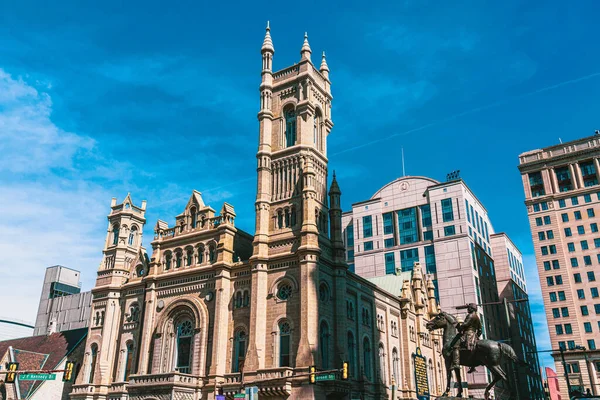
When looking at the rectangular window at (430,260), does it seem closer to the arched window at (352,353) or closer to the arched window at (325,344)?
the arched window at (352,353)

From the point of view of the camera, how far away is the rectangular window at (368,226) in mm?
114250

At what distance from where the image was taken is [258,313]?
53031 millimetres

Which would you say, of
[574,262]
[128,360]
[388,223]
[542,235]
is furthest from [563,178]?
[128,360]

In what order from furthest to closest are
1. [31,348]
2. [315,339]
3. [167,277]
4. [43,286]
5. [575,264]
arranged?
[43,286] → [575,264] → [31,348] → [167,277] → [315,339]

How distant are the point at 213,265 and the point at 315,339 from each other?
14099mm

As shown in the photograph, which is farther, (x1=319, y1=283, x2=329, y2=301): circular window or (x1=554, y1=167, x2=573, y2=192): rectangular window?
(x1=554, y1=167, x2=573, y2=192): rectangular window

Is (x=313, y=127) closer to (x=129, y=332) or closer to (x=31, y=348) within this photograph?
(x=129, y=332)

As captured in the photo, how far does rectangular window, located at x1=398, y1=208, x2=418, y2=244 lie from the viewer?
107938 millimetres

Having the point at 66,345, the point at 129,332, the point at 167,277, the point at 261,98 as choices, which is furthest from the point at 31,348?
the point at 261,98

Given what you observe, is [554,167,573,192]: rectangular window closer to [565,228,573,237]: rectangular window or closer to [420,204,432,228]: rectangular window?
[565,228,573,237]: rectangular window

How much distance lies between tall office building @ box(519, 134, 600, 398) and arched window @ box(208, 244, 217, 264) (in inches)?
2263

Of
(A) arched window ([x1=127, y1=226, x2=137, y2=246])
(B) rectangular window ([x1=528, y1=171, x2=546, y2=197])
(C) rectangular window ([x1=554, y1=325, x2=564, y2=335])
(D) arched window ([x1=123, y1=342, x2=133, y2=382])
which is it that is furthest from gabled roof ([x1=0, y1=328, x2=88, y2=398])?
(B) rectangular window ([x1=528, y1=171, x2=546, y2=197])

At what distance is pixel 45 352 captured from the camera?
75.1m

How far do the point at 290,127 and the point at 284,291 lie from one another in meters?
19.7
